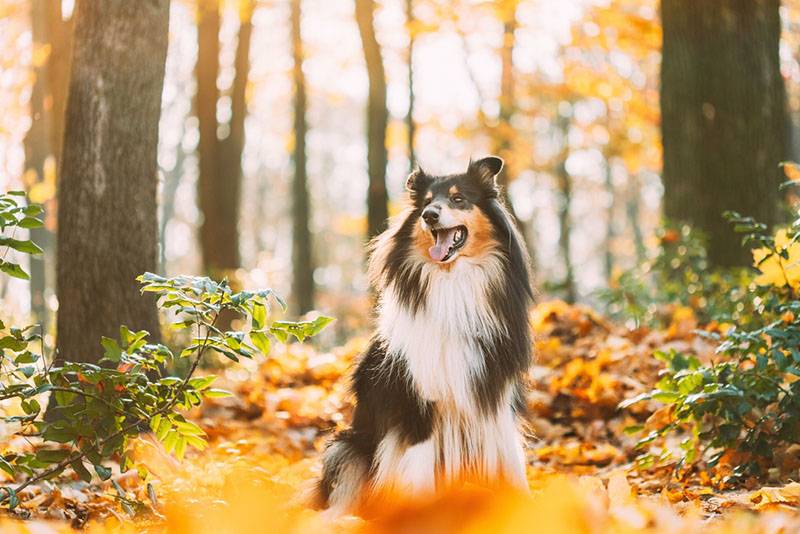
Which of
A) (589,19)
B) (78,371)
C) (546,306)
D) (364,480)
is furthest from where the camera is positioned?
(589,19)

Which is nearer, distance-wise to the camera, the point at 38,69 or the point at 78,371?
the point at 78,371

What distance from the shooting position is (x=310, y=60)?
1820cm

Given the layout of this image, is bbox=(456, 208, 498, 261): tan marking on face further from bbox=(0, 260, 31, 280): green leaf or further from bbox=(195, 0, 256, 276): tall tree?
bbox=(195, 0, 256, 276): tall tree

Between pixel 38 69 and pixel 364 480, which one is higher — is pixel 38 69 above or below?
above

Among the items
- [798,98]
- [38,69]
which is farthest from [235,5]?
[798,98]

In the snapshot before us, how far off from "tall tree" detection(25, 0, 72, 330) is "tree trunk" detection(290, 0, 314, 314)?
4.74 m

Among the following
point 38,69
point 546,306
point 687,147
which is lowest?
point 546,306

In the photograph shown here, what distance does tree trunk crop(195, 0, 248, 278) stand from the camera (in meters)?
11.9

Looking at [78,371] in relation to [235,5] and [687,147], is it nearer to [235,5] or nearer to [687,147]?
[687,147]

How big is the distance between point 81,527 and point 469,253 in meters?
2.21

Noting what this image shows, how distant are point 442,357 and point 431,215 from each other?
0.73 metres

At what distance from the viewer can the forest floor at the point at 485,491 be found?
1109 millimetres

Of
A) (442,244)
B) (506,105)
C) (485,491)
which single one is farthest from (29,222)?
(506,105)

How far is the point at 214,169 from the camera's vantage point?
12.1 m
